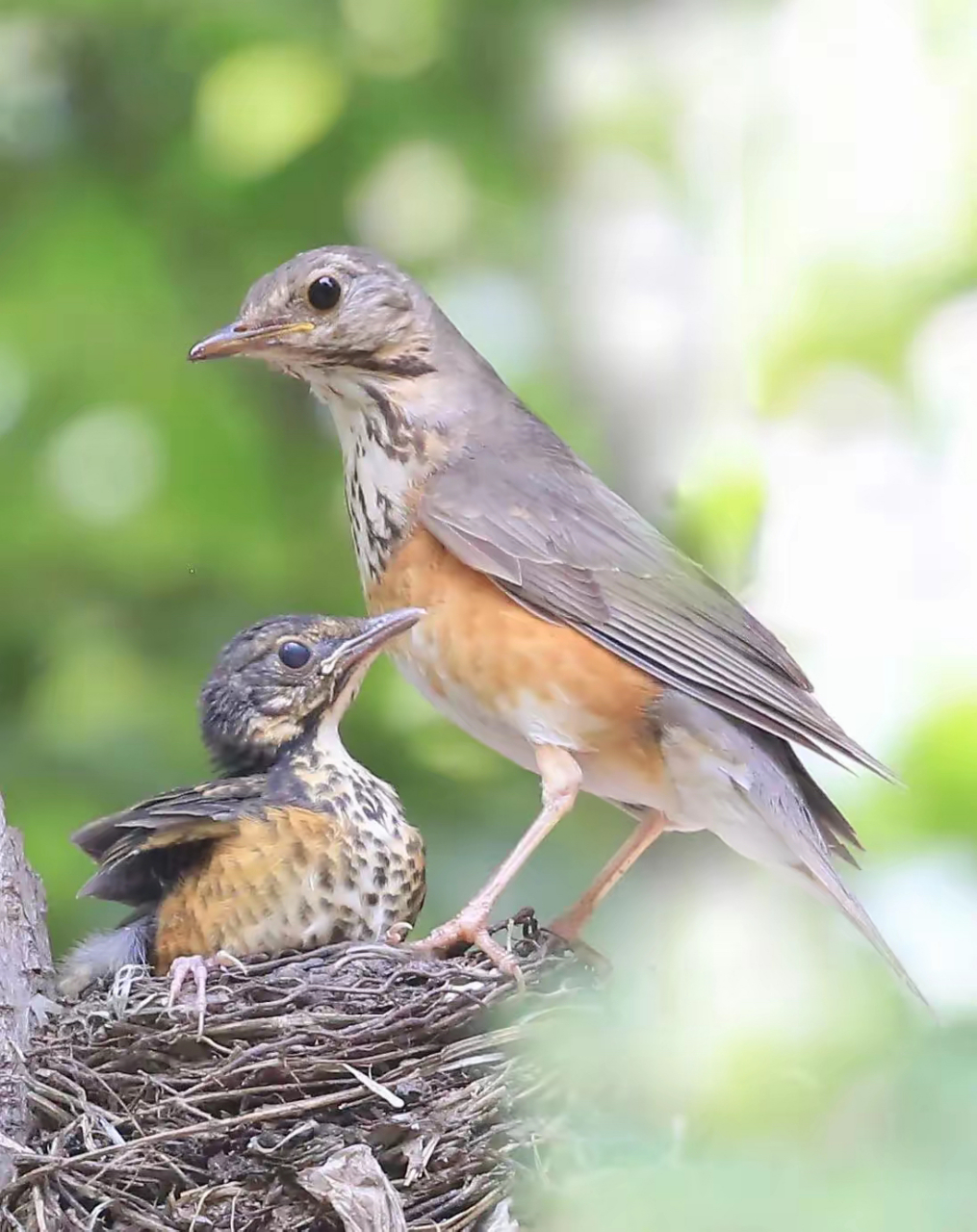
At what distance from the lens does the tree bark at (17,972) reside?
1.56 metres

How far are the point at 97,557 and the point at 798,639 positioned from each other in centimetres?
104

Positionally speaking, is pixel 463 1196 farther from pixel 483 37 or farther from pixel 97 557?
pixel 483 37

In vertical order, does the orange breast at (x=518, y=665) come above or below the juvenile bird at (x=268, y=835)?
above

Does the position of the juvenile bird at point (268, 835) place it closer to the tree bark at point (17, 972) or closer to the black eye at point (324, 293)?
the tree bark at point (17, 972)

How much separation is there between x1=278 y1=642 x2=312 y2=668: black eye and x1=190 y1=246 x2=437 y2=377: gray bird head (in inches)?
13.3

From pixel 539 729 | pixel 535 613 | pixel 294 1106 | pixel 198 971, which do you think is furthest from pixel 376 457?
pixel 294 1106

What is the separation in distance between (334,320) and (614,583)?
46 cm

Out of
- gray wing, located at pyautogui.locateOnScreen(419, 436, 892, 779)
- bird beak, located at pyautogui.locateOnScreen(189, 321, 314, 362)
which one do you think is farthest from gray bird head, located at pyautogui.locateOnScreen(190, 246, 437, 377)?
gray wing, located at pyautogui.locateOnScreen(419, 436, 892, 779)

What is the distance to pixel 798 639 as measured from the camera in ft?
6.53

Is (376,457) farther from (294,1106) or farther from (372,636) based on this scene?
(294,1106)

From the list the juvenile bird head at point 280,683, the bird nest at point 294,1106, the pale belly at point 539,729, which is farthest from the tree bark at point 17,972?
the pale belly at point 539,729

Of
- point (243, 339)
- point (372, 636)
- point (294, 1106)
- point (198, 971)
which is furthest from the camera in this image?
point (372, 636)

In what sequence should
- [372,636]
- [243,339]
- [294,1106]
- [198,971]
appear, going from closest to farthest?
[294,1106] < [198,971] < [243,339] < [372,636]

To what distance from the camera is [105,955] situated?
1.90 metres
